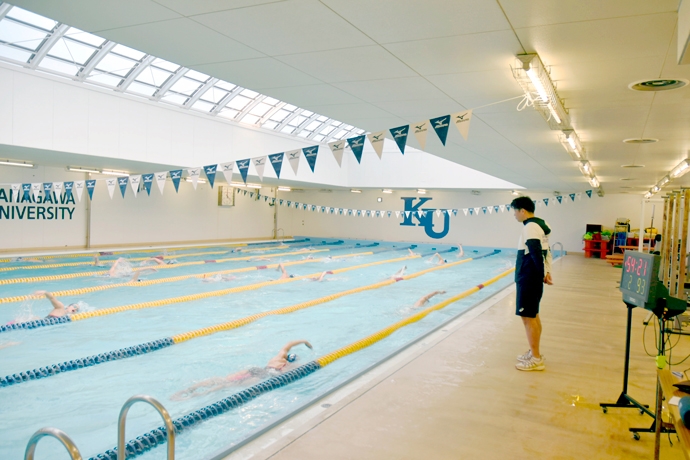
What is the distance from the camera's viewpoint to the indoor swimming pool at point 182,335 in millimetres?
4230

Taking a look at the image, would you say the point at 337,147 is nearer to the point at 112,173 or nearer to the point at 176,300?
the point at 176,300

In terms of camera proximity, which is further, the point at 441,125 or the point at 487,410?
the point at 441,125

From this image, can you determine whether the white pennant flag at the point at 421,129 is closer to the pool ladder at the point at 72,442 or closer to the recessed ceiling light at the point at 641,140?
the recessed ceiling light at the point at 641,140

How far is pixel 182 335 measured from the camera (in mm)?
6766

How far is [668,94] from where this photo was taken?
18.0 feet

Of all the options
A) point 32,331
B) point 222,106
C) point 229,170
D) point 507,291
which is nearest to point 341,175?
point 222,106

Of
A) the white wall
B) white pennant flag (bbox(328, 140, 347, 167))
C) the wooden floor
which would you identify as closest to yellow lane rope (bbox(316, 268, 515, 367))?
the wooden floor

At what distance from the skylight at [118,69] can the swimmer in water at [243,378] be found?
8.34m

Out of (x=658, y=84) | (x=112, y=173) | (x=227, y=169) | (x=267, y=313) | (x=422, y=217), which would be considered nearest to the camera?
(x=658, y=84)

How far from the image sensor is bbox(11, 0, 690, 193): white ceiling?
11.5 feet

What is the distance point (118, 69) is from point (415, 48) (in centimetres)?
1063

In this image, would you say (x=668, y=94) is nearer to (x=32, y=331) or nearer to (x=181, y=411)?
(x=181, y=411)

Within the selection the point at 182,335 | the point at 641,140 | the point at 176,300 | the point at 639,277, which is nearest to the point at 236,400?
the point at 182,335

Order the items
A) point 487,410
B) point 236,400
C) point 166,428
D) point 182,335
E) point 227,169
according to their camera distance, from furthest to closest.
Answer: point 227,169 < point 182,335 < point 236,400 < point 487,410 < point 166,428
